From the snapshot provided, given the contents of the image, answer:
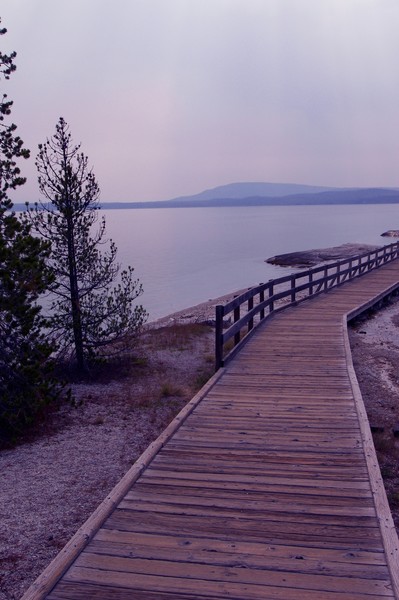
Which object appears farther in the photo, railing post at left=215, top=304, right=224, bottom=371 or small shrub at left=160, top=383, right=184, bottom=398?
small shrub at left=160, top=383, right=184, bottom=398

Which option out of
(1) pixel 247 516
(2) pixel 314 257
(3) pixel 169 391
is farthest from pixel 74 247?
(2) pixel 314 257

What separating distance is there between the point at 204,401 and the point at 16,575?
3.42 m

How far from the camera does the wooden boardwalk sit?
384cm

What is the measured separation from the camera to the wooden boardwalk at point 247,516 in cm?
384

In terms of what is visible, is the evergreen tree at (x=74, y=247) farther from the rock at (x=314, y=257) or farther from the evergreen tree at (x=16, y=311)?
the rock at (x=314, y=257)

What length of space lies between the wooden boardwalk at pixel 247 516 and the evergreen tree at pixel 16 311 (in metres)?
3.57

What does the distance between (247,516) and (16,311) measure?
6.31m

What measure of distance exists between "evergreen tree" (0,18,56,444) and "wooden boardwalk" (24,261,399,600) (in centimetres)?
357

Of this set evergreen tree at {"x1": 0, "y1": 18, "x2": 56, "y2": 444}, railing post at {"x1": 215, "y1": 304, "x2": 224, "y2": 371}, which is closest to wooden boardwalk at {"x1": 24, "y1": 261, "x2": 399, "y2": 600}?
railing post at {"x1": 215, "y1": 304, "x2": 224, "y2": 371}

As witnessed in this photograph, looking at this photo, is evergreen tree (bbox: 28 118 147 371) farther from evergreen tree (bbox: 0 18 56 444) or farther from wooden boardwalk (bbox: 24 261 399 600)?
wooden boardwalk (bbox: 24 261 399 600)

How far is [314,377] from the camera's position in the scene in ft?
31.2

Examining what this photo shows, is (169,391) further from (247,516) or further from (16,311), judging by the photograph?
(247,516)

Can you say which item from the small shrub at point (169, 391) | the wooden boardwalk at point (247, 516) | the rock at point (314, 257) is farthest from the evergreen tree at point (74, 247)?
the rock at point (314, 257)

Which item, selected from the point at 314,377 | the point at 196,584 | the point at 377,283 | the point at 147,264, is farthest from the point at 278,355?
the point at 147,264
